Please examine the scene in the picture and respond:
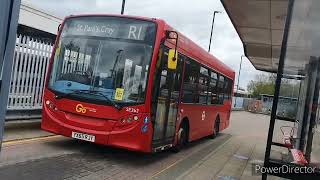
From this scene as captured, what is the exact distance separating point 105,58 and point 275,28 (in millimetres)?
6113

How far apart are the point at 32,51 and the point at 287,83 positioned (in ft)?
21.3

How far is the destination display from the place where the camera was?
9.50 metres

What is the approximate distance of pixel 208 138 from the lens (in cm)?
1788

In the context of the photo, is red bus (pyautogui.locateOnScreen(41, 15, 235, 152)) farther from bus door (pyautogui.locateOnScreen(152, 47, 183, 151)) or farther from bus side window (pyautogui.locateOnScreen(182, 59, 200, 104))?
bus side window (pyautogui.locateOnScreen(182, 59, 200, 104))

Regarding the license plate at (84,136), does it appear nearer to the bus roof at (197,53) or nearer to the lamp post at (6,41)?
the bus roof at (197,53)

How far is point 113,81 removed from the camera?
30.3ft

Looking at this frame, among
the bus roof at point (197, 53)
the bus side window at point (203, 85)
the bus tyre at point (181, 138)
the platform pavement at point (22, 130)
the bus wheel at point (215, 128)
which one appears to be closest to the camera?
the platform pavement at point (22, 130)

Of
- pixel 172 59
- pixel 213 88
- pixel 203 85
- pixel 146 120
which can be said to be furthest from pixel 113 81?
pixel 213 88

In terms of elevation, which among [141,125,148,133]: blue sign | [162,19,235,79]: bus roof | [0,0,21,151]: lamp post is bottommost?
[141,125,148,133]: blue sign

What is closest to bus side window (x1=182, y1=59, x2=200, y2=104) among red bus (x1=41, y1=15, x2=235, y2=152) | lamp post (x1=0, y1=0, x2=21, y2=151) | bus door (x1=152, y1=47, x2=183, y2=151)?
bus door (x1=152, y1=47, x2=183, y2=151)

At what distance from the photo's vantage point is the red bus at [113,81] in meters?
9.13

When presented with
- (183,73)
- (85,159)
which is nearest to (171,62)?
(183,73)
